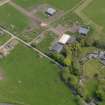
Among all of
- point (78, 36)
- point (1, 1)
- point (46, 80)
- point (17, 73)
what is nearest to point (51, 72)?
point (46, 80)

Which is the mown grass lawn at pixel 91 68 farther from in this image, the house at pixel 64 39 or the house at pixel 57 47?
the house at pixel 64 39

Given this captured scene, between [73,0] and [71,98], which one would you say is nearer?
[71,98]

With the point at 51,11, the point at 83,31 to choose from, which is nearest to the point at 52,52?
the point at 83,31

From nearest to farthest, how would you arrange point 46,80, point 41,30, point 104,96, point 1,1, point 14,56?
point 104,96, point 46,80, point 14,56, point 41,30, point 1,1

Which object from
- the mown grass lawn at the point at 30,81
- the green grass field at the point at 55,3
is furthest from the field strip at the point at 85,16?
the mown grass lawn at the point at 30,81

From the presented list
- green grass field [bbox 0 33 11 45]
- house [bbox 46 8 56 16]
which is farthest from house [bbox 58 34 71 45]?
green grass field [bbox 0 33 11 45]

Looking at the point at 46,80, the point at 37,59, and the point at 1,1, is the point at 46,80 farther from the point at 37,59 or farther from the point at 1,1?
the point at 1,1

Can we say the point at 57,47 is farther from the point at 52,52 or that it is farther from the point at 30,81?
the point at 30,81

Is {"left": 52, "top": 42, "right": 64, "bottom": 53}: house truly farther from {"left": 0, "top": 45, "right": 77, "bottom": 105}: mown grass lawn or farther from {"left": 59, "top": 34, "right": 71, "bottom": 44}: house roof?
{"left": 0, "top": 45, "right": 77, "bottom": 105}: mown grass lawn
